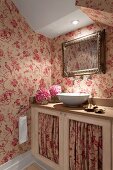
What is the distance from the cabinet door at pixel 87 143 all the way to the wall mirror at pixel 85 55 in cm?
64

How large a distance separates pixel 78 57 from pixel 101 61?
33 cm

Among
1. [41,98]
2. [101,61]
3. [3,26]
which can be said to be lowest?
[41,98]

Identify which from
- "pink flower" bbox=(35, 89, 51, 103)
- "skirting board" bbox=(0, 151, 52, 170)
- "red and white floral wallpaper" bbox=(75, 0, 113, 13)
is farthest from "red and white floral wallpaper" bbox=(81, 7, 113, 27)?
"skirting board" bbox=(0, 151, 52, 170)

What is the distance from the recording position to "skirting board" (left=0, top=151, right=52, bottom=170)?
1.81m

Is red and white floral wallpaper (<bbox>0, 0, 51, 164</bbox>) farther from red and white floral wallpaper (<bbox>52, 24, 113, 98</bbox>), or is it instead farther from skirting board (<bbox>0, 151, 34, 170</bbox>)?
red and white floral wallpaper (<bbox>52, 24, 113, 98</bbox>)

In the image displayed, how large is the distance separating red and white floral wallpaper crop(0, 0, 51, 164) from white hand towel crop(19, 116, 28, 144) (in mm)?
47

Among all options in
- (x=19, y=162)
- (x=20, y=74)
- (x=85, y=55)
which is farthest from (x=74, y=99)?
(x=19, y=162)

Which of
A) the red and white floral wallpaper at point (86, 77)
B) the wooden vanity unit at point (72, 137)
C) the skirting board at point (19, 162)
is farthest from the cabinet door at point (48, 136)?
the red and white floral wallpaper at point (86, 77)

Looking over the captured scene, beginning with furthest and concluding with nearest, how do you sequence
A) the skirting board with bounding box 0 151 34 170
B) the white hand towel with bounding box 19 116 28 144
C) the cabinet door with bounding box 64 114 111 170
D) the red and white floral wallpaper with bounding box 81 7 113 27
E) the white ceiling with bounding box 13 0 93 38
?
the white hand towel with bounding box 19 116 28 144 < the skirting board with bounding box 0 151 34 170 < the white ceiling with bounding box 13 0 93 38 < the red and white floral wallpaper with bounding box 81 7 113 27 < the cabinet door with bounding box 64 114 111 170

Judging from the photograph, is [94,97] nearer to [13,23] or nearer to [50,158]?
[50,158]

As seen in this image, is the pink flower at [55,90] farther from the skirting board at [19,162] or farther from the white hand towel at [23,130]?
the skirting board at [19,162]

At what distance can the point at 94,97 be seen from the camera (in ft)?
5.89

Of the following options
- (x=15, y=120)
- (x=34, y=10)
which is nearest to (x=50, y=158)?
(x=15, y=120)

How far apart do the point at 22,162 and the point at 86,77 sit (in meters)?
1.30
